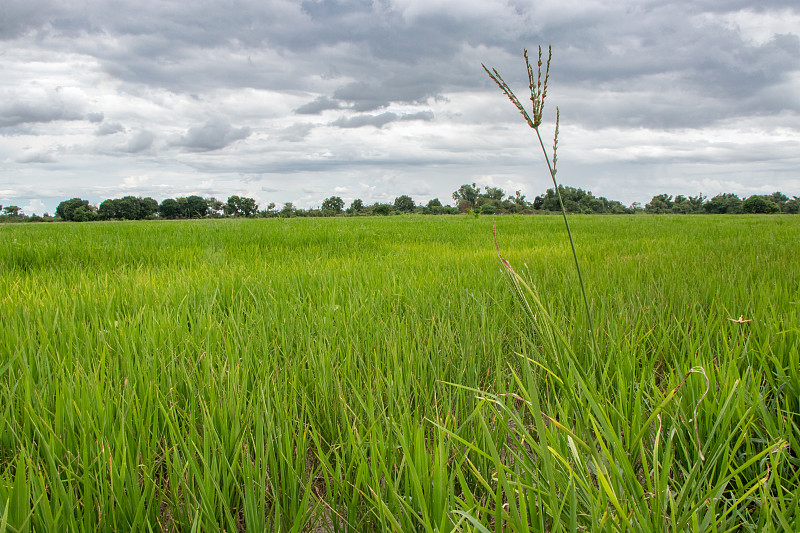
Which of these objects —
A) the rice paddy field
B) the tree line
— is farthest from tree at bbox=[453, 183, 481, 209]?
the rice paddy field

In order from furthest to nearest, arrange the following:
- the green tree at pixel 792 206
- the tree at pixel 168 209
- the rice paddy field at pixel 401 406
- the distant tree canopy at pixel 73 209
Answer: the tree at pixel 168 209 → the distant tree canopy at pixel 73 209 → the green tree at pixel 792 206 → the rice paddy field at pixel 401 406

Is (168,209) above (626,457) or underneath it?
above

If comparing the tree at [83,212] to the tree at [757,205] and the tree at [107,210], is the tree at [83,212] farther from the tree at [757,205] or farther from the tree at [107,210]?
the tree at [757,205]

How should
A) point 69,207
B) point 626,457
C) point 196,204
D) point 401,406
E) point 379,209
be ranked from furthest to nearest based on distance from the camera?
point 196,204
point 69,207
point 379,209
point 401,406
point 626,457

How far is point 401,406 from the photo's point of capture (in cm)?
140

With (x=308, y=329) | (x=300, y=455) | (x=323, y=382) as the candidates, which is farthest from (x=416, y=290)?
(x=300, y=455)

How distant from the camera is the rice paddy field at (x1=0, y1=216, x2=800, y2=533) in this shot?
0.88 meters

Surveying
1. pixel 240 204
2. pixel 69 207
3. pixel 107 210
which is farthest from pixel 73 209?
pixel 240 204

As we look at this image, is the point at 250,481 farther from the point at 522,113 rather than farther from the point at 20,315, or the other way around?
the point at 20,315

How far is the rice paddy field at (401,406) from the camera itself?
876mm

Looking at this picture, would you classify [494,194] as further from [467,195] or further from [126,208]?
[126,208]

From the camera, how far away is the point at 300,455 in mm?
1104

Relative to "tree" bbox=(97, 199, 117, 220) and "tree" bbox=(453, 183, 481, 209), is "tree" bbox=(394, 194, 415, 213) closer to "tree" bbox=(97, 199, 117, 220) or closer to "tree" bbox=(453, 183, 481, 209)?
"tree" bbox=(453, 183, 481, 209)

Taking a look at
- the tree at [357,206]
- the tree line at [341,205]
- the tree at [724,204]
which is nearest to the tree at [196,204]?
the tree line at [341,205]
